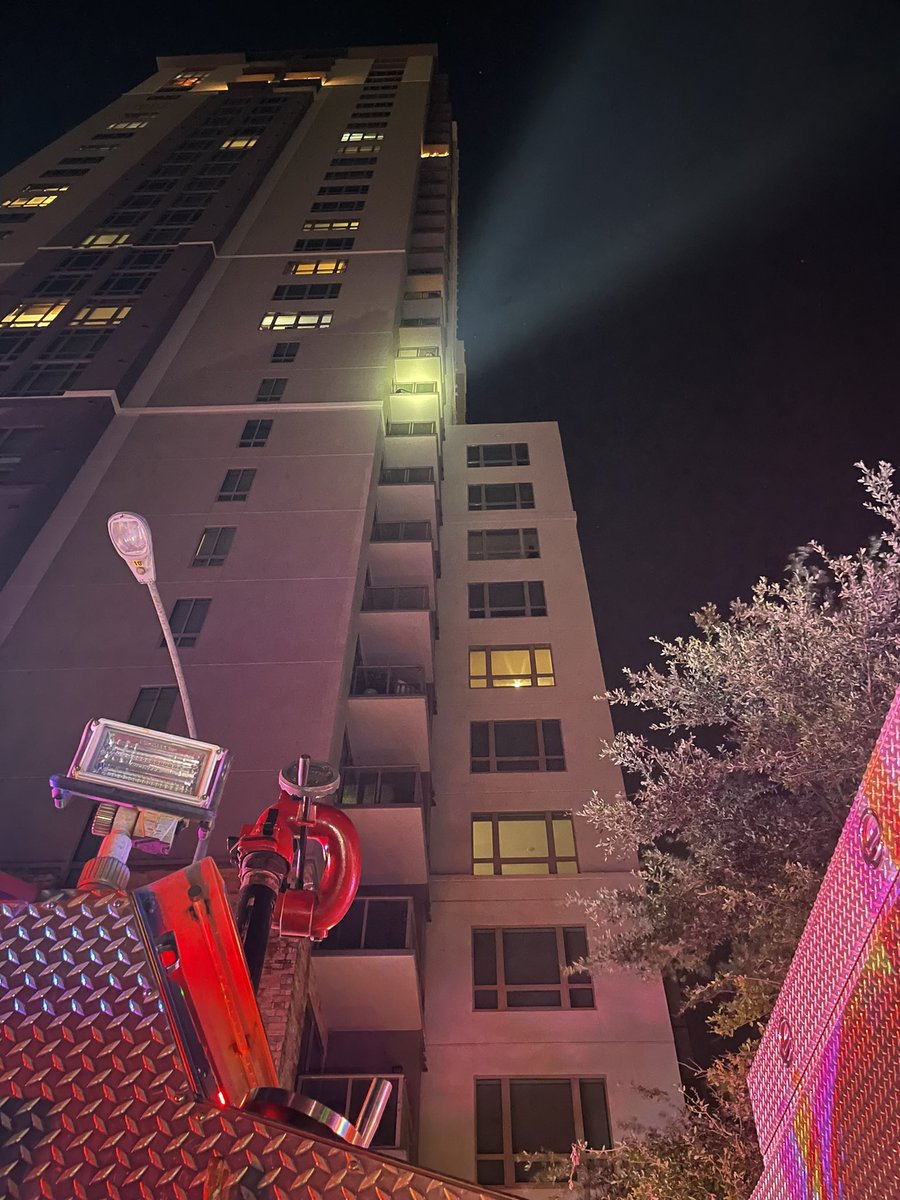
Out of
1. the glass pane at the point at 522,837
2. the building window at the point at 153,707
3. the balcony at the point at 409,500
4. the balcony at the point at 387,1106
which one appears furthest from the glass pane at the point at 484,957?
the balcony at the point at 409,500

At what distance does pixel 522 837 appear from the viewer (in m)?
18.4

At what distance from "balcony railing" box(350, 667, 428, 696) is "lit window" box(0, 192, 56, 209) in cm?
3599

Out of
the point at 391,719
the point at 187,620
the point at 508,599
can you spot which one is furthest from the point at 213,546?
the point at 508,599

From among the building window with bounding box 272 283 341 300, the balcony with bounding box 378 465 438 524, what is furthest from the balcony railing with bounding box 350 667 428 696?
the building window with bounding box 272 283 341 300

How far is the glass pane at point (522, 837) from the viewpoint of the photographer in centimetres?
1798

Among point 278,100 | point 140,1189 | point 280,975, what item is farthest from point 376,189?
point 140,1189

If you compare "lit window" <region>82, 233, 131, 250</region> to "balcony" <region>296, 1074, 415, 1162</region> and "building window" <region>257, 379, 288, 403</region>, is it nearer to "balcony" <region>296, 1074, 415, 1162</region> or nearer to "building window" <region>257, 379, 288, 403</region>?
"building window" <region>257, 379, 288, 403</region>

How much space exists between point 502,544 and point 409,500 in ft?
13.8

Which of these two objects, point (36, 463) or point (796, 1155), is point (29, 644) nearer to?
point (36, 463)

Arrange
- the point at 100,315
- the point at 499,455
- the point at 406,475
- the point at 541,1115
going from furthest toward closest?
the point at 499,455 → the point at 100,315 → the point at 406,475 → the point at 541,1115

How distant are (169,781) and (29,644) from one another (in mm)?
14551

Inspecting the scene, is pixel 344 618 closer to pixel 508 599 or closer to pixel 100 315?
pixel 508 599

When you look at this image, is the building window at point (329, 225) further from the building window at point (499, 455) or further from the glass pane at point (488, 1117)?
the glass pane at point (488, 1117)

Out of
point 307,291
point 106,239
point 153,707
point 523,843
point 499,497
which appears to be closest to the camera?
point 153,707
